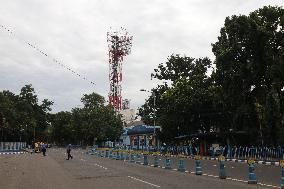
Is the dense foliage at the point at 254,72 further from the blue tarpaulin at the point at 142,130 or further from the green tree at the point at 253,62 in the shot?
the blue tarpaulin at the point at 142,130

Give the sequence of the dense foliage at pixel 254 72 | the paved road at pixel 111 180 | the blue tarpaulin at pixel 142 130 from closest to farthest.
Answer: the paved road at pixel 111 180
the dense foliage at pixel 254 72
the blue tarpaulin at pixel 142 130

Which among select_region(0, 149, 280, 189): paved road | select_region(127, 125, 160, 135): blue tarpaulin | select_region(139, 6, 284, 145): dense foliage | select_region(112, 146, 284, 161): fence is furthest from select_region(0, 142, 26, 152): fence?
select_region(0, 149, 280, 189): paved road

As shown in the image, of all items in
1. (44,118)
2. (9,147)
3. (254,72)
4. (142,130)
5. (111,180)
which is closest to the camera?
(111,180)

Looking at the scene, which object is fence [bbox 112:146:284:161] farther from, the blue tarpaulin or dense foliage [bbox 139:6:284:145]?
the blue tarpaulin

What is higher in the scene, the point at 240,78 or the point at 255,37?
the point at 255,37

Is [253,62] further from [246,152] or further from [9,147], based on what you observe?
[9,147]

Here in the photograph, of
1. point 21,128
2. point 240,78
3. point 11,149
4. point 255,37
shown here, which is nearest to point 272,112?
point 240,78

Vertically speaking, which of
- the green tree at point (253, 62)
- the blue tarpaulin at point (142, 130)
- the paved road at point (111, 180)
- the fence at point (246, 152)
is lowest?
the paved road at point (111, 180)

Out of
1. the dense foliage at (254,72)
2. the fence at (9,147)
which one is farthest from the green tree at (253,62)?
the fence at (9,147)

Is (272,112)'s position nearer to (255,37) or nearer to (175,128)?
(255,37)

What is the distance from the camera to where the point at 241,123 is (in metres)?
46.8

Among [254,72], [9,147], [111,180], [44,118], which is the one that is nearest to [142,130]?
[9,147]

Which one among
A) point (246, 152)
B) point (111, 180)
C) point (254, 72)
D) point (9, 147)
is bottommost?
point (111, 180)

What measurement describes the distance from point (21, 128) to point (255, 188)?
301ft
